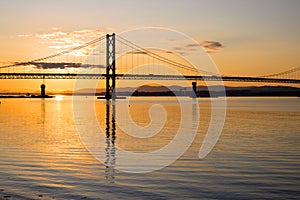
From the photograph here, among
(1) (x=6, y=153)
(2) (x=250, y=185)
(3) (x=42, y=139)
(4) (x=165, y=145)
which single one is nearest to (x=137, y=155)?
(4) (x=165, y=145)

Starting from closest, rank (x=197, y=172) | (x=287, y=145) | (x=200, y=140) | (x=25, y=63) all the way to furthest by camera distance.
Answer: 1. (x=197, y=172)
2. (x=287, y=145)
3. (x=200, y=140)
4. (x=25, y=63)

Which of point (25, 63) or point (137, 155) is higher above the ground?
point (25, 63)

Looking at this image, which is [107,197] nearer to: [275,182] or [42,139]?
[275,182]

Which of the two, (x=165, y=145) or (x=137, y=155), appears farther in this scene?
(x=165, y=145)

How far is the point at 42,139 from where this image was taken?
2269 centimetres

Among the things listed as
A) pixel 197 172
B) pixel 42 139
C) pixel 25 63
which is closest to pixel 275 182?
pixel 197 172

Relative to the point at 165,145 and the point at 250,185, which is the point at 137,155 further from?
the point at 250,185

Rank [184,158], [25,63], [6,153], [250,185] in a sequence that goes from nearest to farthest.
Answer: [250,185] < [184,158] < [6,153] < [25,63]

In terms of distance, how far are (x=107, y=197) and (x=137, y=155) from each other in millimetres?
6924

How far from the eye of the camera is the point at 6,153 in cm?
1694

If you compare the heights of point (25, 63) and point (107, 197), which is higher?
point (25, 63)

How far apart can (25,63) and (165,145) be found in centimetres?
11520

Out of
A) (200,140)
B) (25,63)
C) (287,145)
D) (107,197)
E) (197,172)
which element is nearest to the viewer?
(107,197)

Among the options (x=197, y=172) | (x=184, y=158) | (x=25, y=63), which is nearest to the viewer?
(x=197, y=172)
